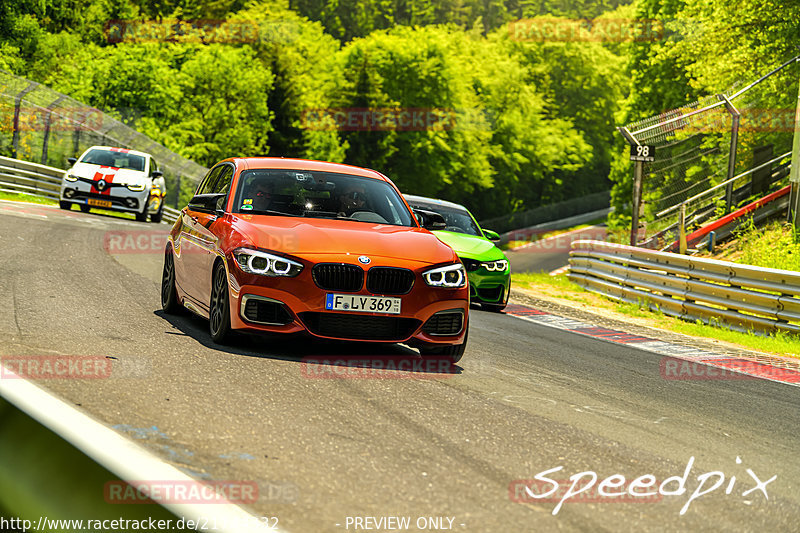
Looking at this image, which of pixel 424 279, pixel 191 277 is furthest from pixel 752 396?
pixel 191 277

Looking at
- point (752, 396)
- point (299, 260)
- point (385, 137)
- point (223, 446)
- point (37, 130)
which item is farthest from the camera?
point (385, 137)

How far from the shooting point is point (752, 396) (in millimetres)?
8305

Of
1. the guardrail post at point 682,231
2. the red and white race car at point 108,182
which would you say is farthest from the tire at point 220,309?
the red and white race car at point 108,182

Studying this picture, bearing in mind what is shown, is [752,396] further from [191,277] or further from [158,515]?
[158,515]

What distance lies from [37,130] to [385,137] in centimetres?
3612

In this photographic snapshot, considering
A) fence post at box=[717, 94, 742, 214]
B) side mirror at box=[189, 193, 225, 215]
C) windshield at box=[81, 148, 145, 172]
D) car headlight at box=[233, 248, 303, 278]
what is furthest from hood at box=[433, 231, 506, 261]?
windshield at box=[81, 148, 145, 172]

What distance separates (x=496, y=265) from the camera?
14102mm

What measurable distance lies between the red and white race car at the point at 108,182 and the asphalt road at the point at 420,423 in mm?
15156

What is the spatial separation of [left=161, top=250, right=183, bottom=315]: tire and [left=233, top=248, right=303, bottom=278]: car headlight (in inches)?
89.0

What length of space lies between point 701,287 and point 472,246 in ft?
12.7

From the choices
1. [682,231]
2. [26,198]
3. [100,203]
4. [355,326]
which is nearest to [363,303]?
[355,326]

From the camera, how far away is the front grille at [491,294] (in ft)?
47.0

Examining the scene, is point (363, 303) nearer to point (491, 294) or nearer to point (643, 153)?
point (491, 294)

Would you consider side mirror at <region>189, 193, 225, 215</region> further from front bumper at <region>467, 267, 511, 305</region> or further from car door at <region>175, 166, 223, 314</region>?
front bumper at <region>467, 267, 511, 305</region>
